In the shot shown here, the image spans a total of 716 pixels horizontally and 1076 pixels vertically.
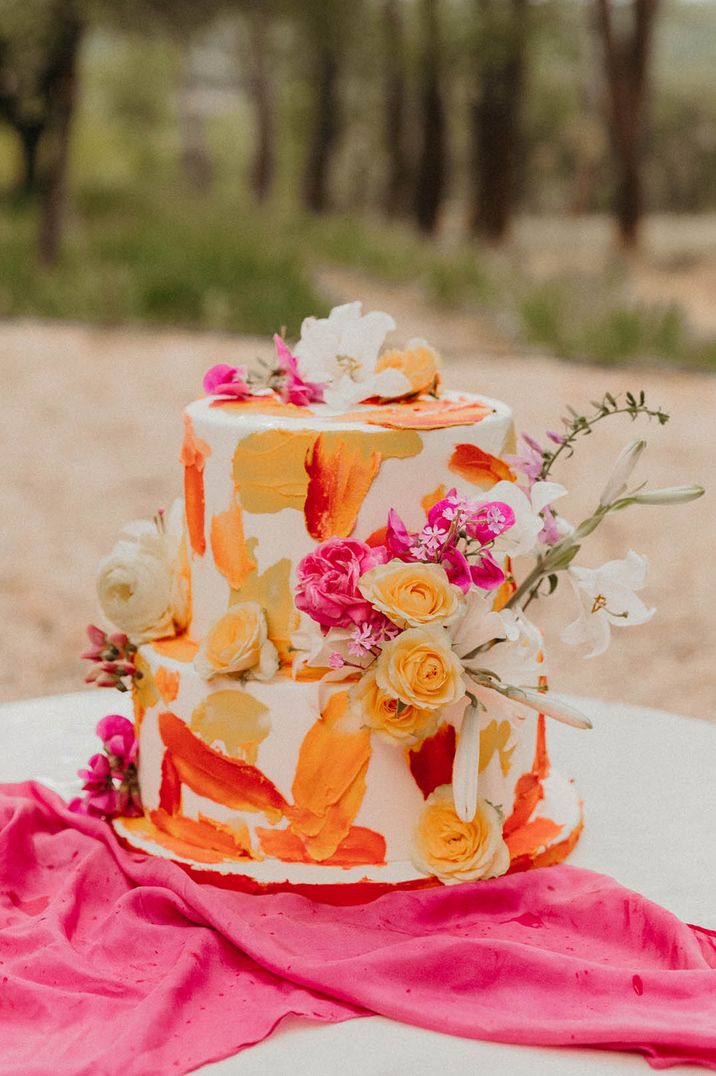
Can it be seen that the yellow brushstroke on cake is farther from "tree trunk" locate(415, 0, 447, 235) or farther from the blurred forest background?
"tree trunk" locate(415, 0, 447, 235)

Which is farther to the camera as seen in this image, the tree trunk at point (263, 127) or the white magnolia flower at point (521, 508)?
the tree trunk at point (263, 127)

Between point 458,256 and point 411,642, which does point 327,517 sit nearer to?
point 411,642

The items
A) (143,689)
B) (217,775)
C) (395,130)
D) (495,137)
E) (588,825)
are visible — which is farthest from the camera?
(395,130)

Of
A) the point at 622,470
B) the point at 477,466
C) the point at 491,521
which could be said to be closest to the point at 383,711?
the point at 491,521

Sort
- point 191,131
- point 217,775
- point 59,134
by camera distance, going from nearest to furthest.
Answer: point 217,775, point 59,134, point 191,131

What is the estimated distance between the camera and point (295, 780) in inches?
90.1

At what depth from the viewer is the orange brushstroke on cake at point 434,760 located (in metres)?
2.29

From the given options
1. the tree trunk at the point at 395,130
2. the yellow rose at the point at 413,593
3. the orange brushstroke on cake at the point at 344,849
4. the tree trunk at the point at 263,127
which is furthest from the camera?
the tree trunk at the point at 263,127

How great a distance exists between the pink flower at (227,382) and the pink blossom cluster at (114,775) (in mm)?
650

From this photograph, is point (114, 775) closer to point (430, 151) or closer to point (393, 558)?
point (393, 558)

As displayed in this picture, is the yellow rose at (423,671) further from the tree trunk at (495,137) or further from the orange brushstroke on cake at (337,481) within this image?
the tree trunk at (495,137)

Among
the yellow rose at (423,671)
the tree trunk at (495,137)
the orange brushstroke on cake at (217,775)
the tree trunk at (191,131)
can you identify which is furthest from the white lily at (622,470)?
the tree trunk at (191,131)

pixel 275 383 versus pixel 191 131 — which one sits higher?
pixel 275 383

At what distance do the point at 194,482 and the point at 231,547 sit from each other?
15 centimetres
